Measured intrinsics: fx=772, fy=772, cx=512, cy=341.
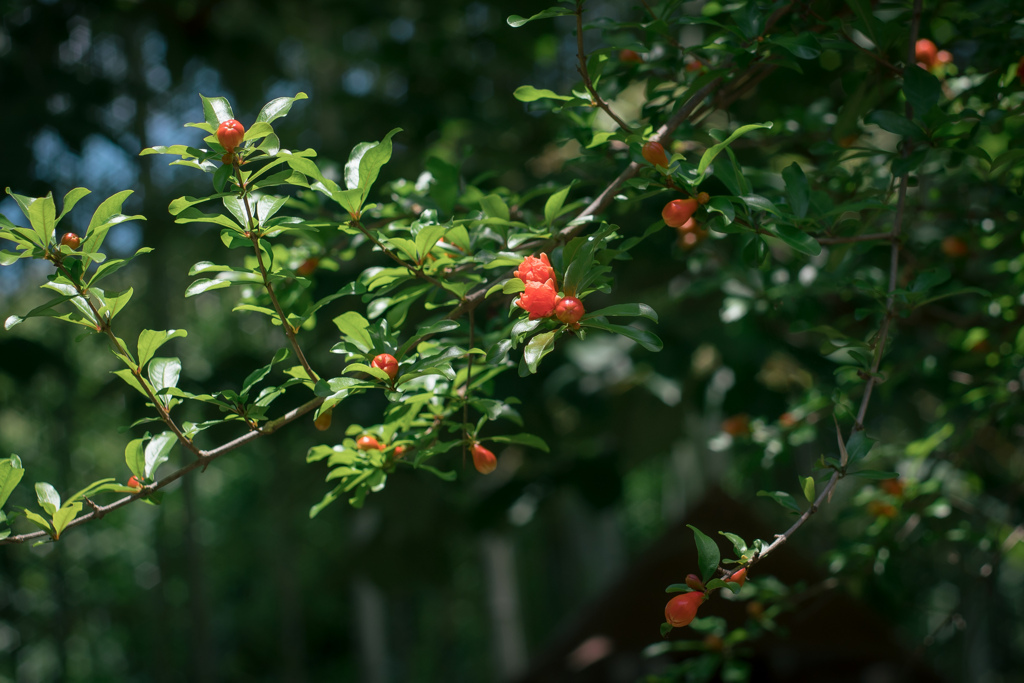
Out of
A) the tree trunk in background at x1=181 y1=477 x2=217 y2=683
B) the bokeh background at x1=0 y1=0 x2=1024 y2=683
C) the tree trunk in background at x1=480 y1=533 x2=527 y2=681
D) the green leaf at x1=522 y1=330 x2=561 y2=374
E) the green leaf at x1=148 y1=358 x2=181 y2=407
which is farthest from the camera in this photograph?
the tree trunk in background at x1=480 y1=533 x2=527 y2=681

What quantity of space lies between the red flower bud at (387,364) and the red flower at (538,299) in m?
0.10

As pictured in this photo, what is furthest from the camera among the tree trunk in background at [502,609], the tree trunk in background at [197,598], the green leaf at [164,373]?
the tree trunk in background at [502,609]

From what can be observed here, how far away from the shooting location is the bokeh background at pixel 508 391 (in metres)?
0.96

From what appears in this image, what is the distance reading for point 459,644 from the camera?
365 centimetres

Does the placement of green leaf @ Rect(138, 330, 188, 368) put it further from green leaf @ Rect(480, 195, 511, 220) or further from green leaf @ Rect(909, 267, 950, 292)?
green leaf @ Rect(909, 267, 950, 292)

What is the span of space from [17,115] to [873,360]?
147 cm

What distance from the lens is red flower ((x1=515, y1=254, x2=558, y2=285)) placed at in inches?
16.7

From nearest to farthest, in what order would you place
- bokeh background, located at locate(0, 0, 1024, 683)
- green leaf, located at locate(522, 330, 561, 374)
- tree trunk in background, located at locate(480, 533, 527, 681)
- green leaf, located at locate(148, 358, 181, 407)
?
green leaf, located at locate(522, 330, 561, 374) < green leaf, located at locate(148, 358, 181, 407) < bokeh background, located at locate(0, 0, 1024, 683) < tree trunk in background, located at locate(480, 533, 527, 681)

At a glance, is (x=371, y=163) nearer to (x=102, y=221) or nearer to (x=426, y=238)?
(x=426, y=238)

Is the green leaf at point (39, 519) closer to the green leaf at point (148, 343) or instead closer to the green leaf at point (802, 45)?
the green leaf at point (148, 343)

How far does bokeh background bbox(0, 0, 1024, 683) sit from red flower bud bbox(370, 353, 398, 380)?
290mm

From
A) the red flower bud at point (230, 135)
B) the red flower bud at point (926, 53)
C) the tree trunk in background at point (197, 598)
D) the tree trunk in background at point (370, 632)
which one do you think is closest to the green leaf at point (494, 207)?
the red flower bud at point (230, 135)

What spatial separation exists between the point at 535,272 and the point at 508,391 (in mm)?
678

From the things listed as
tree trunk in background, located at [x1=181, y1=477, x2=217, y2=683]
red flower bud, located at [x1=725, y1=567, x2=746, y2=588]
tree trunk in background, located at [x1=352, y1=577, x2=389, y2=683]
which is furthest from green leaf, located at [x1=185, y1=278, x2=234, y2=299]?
tree trunk in background, located at [x1=352, y1=577, x2=389, y2=683]
